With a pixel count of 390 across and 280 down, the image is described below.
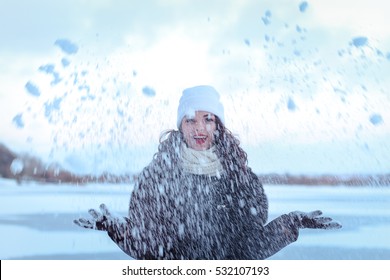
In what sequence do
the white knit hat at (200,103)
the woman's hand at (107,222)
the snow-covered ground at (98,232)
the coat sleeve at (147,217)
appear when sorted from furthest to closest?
the snow-covered ground at (98,232)
the white knit hat at (200,103)
the coat sleeve at (147,217)
the woman's hand at (107,222)

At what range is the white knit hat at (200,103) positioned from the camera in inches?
109

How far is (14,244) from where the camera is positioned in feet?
13.6

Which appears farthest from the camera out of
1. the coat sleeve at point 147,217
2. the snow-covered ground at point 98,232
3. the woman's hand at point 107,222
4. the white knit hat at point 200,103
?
the snow-covered ground at point 98,232

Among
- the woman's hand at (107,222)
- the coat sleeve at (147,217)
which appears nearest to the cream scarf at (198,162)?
the coat sleeve at (147,217)

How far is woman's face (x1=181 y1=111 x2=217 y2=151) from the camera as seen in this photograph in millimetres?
2703

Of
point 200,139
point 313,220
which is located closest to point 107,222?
point 200,139

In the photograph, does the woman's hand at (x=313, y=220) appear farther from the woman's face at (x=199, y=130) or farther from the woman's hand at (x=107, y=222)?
the woman's hand at (x=107, y=222)

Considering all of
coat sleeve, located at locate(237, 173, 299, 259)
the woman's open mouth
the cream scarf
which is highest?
the woman's open mouth

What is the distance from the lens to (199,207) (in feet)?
8.80

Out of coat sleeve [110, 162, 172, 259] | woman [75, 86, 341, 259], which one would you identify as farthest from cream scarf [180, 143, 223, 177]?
coat sleeve [110, 162, 172, 259]

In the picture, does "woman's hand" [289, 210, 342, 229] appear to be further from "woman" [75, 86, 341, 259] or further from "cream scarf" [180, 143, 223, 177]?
"cream scarf" [180, 143, 223, 177]

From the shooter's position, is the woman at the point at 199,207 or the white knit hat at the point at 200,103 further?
the white knit hat at the point at 200,103

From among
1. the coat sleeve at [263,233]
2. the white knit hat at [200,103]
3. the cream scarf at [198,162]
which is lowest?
the coat sleeve at [263,233]

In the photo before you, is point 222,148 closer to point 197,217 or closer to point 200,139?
point 200,139
